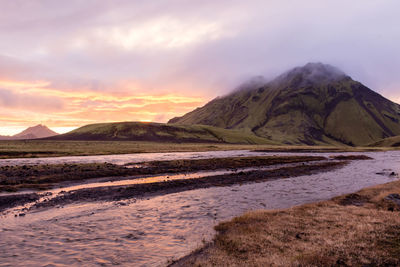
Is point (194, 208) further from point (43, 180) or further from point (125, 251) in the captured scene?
point (43, 180)

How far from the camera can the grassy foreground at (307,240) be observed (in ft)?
39.1

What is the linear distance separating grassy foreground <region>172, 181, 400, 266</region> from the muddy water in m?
1.95

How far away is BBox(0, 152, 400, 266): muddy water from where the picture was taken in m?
13.9

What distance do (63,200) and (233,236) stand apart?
1938cm

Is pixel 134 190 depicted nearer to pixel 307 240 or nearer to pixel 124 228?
pixel 124 228

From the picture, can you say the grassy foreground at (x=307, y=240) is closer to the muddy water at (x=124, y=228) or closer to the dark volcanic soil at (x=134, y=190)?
the muddy water at (x=124, y=228)

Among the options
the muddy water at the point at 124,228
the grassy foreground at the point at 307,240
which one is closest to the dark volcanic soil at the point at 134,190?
the muddy water at the point at 124,228

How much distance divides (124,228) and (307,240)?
40.2 feet

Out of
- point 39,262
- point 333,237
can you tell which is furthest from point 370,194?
point 39,262

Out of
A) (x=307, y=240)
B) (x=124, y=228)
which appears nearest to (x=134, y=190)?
(x=124, y=228)

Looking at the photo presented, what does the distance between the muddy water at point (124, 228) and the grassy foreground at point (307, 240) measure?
1946mm

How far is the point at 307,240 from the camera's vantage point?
1462 centimetres

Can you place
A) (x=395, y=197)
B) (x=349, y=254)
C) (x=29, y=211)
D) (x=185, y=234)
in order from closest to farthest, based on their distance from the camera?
1. (x=349, y=254)
2. (x=185, y=234)
3. (x=29, y=211)
4. (x=395, y=197)

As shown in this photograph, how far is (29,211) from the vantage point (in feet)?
73.2
